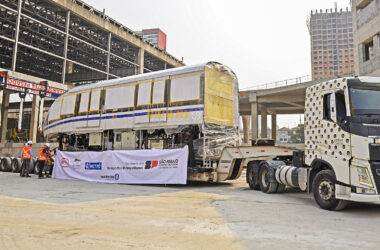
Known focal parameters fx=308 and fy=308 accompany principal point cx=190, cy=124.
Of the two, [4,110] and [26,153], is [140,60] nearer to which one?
[4,110]

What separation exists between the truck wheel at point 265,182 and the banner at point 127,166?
2772 mm

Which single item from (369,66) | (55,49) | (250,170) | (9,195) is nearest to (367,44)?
(369,66)

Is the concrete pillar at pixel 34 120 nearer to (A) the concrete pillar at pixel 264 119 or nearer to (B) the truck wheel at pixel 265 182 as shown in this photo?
(A) the concrete pillar at pixel 264 119

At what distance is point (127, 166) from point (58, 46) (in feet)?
133

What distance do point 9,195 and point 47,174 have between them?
266 inches

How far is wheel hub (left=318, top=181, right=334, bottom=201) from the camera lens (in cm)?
701

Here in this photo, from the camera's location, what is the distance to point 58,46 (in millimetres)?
46688

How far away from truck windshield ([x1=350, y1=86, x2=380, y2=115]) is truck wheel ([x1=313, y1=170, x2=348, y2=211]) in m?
1.53

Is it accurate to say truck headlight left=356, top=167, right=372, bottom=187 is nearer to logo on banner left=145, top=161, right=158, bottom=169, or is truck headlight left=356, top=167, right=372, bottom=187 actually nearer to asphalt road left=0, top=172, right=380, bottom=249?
asphalt road left=0, top=172, right=380, bottom=249

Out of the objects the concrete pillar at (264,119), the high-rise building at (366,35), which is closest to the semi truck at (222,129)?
the high-rise building at (366,35)

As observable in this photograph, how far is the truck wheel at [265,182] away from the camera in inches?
381

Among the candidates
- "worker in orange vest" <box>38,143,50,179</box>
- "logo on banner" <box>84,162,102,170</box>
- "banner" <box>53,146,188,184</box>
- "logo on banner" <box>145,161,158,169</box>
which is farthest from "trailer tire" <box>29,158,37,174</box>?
"logo on banner" <box>145,161,158,169</box>

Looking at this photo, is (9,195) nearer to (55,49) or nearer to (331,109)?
(331,109)

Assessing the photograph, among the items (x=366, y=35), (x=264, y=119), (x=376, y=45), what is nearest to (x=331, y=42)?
(x=264, y=119)
